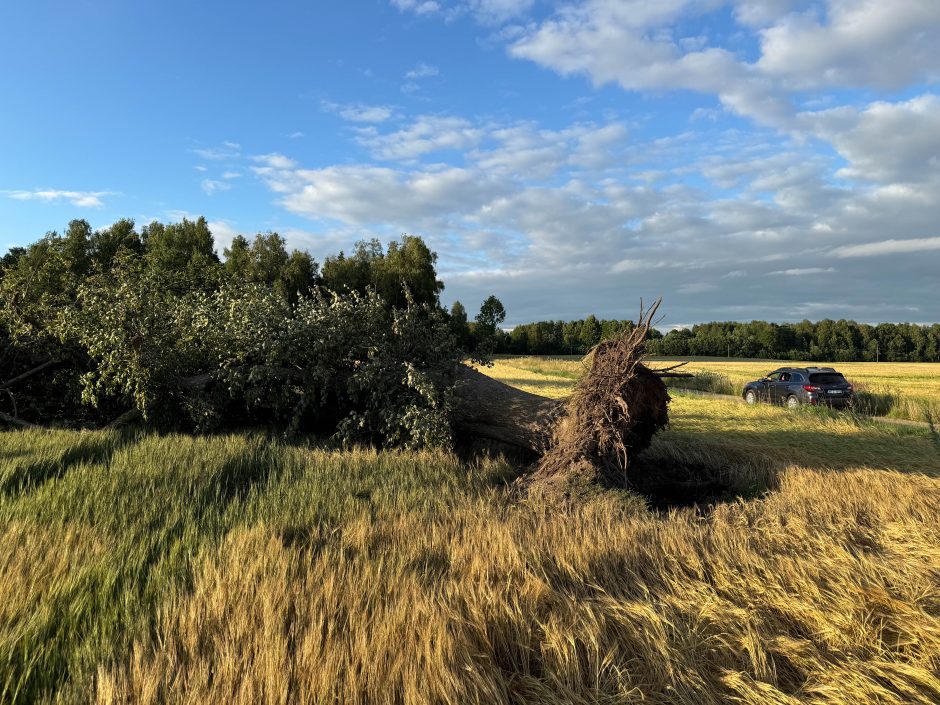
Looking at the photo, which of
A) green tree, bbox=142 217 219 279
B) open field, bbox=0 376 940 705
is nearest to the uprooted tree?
open field, bbox=0 376 940 705

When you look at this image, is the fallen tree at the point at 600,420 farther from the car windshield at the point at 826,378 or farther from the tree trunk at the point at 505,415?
the car windshield at the point at 826,378

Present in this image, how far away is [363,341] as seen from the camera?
8.96 meters

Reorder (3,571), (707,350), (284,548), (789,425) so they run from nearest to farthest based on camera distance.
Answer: (3,571), (284,548), (789,425), (707,350)

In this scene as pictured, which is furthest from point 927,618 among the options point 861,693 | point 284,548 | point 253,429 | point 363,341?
point 253,429

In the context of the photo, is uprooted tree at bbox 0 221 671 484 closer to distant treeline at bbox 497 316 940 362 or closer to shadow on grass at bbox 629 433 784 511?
shadow on grass at bbox 629 433 784 511

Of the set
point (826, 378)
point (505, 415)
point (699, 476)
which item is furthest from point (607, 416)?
point (826, 378)

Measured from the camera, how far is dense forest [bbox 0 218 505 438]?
27.3ft

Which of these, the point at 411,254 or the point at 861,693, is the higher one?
the point at 411,254

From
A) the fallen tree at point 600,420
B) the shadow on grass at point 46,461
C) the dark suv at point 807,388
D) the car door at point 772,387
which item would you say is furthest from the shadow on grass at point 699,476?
the car door at point 772,387

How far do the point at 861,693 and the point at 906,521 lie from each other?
310 cm

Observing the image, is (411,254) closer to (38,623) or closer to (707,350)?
(38,623)

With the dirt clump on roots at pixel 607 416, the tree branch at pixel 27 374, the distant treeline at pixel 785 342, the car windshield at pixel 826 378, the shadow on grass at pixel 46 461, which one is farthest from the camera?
the distant treeline at pixel 785 342

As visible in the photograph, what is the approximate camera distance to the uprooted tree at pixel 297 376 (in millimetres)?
6797

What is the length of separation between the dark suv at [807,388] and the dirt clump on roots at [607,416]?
14.9 meters
